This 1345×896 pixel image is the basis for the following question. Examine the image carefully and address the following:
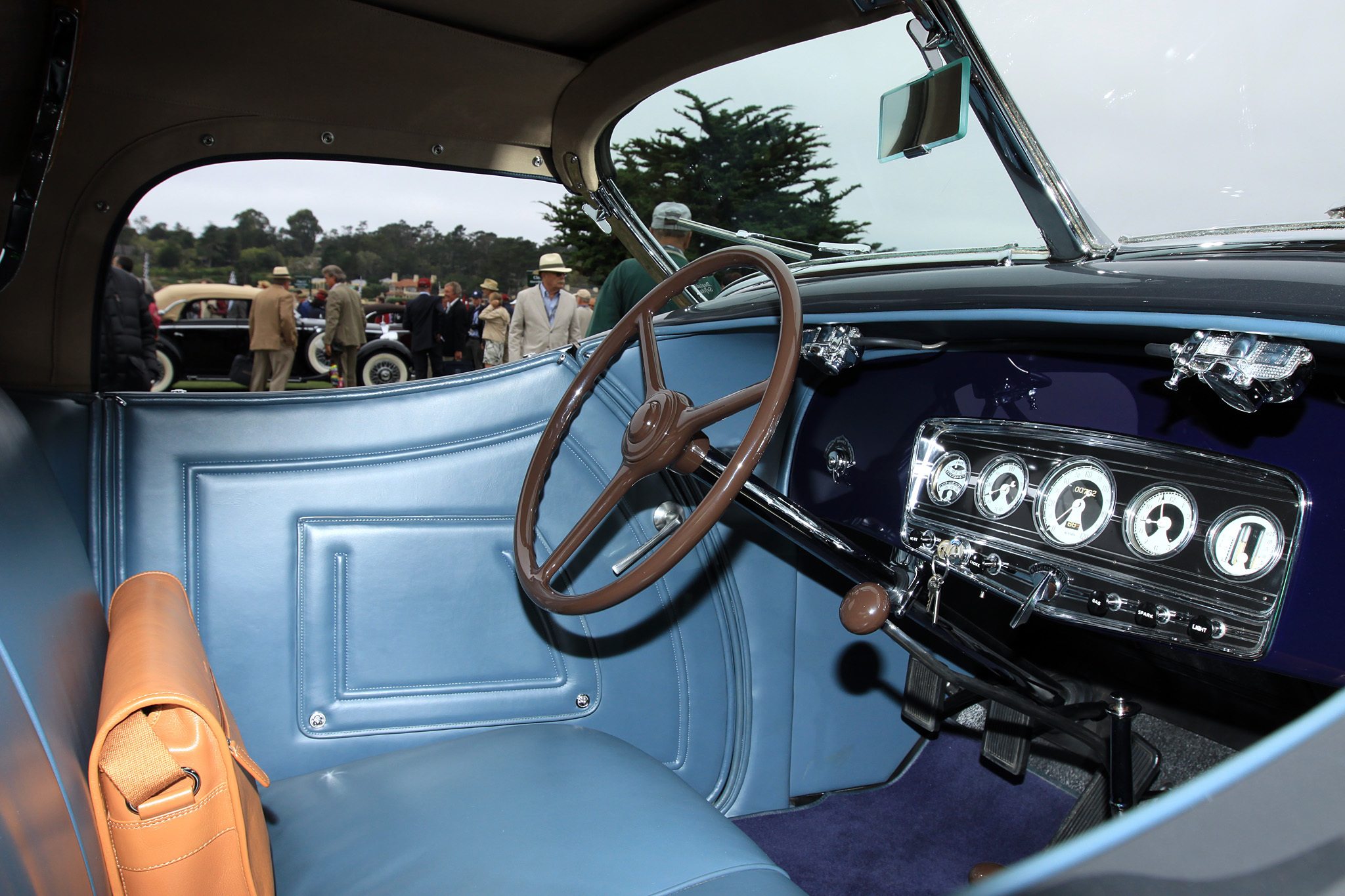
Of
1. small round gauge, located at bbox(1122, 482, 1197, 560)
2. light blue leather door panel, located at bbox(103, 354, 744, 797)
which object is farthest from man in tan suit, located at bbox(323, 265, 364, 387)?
small round gauge, located at bbox(1122, 482, 1197, 560)

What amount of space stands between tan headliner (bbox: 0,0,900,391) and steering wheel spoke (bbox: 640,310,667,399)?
24.9 inches

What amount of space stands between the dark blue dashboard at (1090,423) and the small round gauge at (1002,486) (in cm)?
7

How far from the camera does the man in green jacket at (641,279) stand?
7.07ft

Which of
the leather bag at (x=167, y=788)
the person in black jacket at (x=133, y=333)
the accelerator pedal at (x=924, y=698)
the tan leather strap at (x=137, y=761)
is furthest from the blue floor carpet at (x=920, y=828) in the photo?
the person in black jacket at (x=133, y=333)

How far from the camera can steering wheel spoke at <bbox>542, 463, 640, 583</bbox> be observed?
129cm

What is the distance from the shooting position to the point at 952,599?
1.96 meters

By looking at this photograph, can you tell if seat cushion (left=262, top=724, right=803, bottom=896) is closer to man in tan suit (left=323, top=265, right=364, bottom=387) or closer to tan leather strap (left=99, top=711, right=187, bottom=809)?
tan leather strap (left=99, top=711, right=187, bottom=809)

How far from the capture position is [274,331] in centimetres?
828

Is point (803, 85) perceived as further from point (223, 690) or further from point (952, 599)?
point (223, 690)

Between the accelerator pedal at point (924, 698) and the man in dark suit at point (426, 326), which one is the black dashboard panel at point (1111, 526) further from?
the man in dark suit at point (426, 326)

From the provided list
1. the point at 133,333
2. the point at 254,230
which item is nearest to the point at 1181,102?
the point at 133,333

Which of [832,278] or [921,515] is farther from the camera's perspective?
[832,278]

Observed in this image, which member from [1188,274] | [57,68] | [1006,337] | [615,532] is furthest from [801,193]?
[57,68]

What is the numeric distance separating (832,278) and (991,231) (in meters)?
0.30
